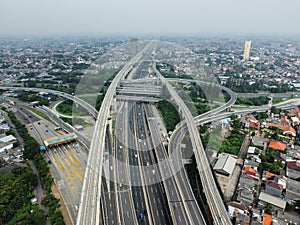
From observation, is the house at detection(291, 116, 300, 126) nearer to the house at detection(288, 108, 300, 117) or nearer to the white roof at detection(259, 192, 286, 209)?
the house at detection(288, 108, 300, 117)

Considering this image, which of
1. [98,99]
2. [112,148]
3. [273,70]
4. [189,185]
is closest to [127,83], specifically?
[98,99]

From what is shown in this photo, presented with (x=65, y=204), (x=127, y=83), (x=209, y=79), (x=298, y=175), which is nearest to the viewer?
(x=65, y=204)

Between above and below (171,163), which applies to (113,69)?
above

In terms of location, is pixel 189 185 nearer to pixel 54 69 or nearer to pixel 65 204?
pixel 65 204

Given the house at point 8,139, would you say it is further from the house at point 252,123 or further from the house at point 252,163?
the house at point 252,123

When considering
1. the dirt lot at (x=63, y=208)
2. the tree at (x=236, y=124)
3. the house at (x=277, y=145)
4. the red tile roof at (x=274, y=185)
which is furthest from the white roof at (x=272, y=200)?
the dirt lot at (x=63, y=208)

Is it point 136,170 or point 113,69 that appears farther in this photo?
point 113,69

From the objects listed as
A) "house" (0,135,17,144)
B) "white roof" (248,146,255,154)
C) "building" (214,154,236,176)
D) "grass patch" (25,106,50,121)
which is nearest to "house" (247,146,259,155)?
"white roof" (248,146,255,154)

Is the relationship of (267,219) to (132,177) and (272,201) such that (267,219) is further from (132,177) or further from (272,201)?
(132,177)

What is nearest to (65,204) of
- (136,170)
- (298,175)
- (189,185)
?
(136,170)

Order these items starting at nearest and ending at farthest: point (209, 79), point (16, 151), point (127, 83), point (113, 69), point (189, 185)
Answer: point (189, 185) → point (16, 151) → point (127, 83) → point (209, 79) → point (113, 69)
